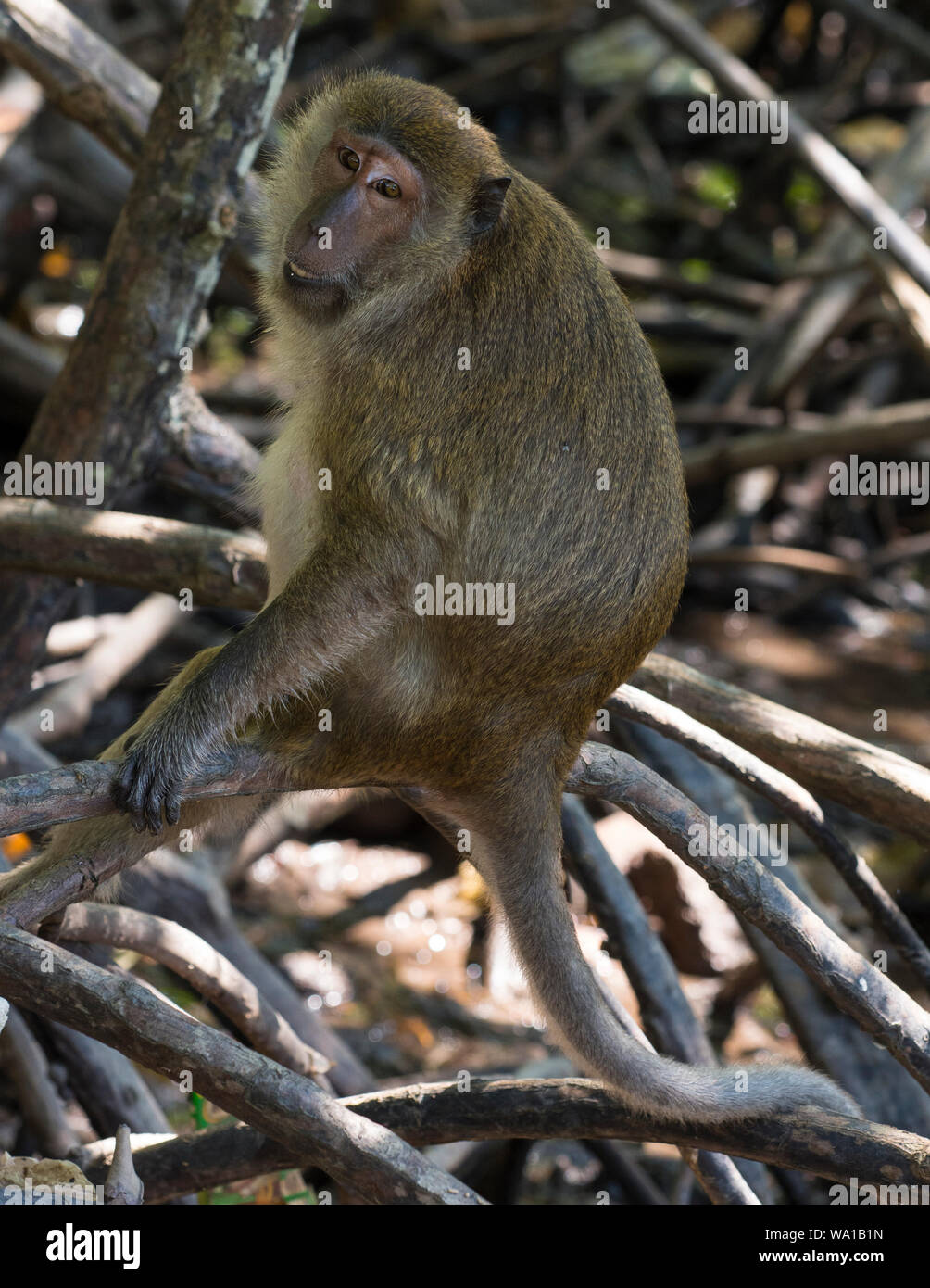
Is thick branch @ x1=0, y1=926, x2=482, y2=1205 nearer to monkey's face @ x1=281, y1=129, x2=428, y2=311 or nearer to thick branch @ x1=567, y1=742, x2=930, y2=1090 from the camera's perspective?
thick branch @ x1=567, y1=742, x2=930, y2=1090

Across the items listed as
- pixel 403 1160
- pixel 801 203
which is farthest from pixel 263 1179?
pixel 801 203

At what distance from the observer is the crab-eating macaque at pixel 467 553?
10.1 ft

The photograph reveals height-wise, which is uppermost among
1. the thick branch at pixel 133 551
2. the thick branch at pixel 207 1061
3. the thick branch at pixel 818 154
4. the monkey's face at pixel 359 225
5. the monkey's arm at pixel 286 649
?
the thick branch at pixel 818 154

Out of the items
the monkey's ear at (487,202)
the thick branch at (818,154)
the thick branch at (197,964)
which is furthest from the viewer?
the thick branch at (818,154)

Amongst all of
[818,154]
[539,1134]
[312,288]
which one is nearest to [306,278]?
[312,288]

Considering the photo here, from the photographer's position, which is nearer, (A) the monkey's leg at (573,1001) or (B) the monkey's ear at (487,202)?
(A) the monkey's leg at (573,1001)

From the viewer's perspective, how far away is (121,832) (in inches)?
129

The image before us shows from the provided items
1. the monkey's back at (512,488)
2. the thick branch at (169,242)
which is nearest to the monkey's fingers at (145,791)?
the monkey's back at (512,488)

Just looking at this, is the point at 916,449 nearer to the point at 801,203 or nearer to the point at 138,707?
the point at 801,203

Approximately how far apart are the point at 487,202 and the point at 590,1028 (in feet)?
6.57

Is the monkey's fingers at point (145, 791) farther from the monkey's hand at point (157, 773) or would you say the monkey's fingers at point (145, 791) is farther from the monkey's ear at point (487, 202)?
the monkey's ear at point (487, 202)

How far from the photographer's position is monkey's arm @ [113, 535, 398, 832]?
10.1 ft

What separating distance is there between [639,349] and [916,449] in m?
7.17
